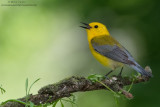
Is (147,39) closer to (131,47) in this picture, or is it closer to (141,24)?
(141,24)

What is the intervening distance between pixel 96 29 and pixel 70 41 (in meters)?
0.68

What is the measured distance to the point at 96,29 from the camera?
19.0ft

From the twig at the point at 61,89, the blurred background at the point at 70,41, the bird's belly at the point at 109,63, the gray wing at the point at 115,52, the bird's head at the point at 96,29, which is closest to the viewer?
the twig at the point at 61,89

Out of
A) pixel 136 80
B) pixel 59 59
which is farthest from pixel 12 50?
pixel 136 80

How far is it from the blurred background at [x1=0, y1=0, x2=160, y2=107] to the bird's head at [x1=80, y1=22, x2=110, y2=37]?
17cm

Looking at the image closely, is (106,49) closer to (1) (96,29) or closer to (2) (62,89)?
(1) (96,29)

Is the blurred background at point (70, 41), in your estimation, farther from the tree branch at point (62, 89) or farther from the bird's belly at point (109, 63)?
the tree branch at point (62, 89)

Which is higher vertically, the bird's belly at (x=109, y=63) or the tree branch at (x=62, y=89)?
the bird's belly at (x=109, y=63)

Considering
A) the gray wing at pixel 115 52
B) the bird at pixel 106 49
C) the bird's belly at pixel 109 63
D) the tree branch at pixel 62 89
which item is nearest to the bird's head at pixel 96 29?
the bird at pixel 106 49

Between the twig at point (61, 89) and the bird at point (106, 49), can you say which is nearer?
the twig at point (61, 89)

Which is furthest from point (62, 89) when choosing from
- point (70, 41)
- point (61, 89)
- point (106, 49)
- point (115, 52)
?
point (70, 41)

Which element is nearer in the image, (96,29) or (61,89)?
(61,89)

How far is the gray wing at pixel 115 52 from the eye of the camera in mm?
4582

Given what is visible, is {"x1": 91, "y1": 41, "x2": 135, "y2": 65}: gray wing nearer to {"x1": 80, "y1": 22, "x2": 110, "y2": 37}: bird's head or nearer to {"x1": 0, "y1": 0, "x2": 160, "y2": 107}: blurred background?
{"x1": 0, "y1": 0, "x2": 160, "y2": 107}: blurred background
